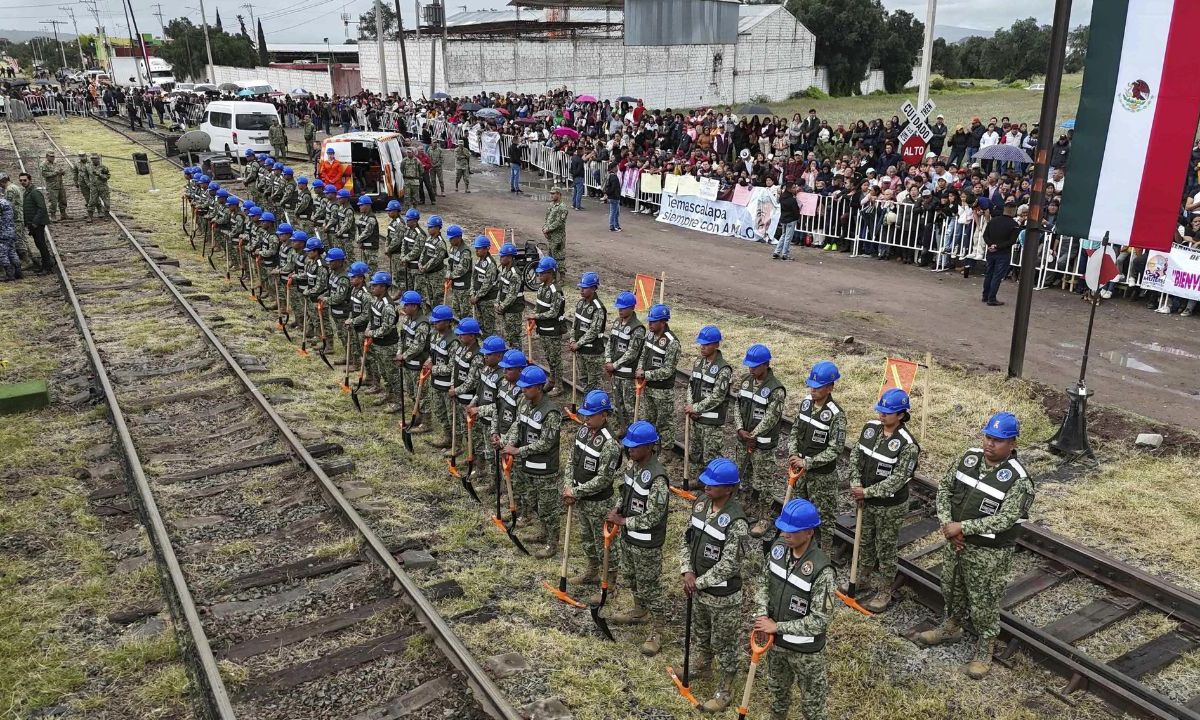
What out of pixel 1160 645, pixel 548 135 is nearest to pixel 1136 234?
pixel 1160 645

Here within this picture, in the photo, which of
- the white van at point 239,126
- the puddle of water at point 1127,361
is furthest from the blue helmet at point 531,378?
the white van at point 239,126

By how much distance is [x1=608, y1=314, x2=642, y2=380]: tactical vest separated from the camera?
34.5 ft

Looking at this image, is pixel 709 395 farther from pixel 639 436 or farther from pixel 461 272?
pixel 461 272

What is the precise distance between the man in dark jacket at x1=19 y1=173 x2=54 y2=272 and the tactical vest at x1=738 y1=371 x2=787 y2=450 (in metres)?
16.4

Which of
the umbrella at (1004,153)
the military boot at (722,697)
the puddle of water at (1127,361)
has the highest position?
the umbrella at (1004,153)

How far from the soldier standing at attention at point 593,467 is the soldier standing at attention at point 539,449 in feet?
1.86

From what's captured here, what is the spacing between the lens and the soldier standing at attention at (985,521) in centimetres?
655

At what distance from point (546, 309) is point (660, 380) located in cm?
264

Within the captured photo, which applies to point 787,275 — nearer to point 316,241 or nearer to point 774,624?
point 316,241

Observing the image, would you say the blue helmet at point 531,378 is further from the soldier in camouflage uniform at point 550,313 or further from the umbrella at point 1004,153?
the umbrella at point 1004,153

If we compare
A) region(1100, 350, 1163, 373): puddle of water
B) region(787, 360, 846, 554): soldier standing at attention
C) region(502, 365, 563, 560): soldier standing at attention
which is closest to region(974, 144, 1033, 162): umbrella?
region(1100, 350, 1163, 373): puddle of water

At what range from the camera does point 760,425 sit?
8.53m

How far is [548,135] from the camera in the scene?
3234 cm

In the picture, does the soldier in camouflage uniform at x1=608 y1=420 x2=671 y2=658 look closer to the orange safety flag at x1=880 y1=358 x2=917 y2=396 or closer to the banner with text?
the orange safety flag at x1=880 y1=358 x2=917 y2=396
